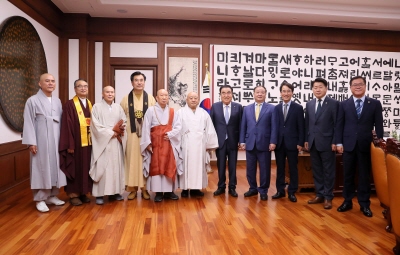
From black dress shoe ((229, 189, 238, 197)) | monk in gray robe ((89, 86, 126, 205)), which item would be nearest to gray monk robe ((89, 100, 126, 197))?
monk in gray robe ((89, 86, 126, 205))

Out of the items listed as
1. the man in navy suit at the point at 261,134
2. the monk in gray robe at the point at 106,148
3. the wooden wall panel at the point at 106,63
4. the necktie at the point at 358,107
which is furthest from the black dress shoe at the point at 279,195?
the wooden wall panel at the point at 106,63

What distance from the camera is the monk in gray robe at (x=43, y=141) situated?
3.65 metres

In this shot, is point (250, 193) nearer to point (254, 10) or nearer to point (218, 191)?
point (218, 191)

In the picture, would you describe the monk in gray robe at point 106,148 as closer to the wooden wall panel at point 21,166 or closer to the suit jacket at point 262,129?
the wooden wall panel at point 21,166

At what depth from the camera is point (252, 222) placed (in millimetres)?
3311

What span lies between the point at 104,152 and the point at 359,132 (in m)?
2.92

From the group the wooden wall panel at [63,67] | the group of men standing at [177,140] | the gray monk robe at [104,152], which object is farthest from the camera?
the wooden wall panel at [63,67]

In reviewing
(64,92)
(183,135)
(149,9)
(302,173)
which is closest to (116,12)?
(149,9)

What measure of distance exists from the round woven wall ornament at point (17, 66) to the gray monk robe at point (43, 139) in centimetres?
70

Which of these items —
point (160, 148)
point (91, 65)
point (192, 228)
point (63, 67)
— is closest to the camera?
point (192, 228)

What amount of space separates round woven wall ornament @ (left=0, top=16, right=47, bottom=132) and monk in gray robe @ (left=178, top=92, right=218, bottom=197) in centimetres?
222

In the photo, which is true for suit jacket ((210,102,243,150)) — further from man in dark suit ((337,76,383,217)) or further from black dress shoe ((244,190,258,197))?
man in dark suit ((337,76,383,217))

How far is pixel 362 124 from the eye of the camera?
3.52 metres

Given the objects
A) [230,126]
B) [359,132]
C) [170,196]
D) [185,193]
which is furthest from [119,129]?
[359,132]
